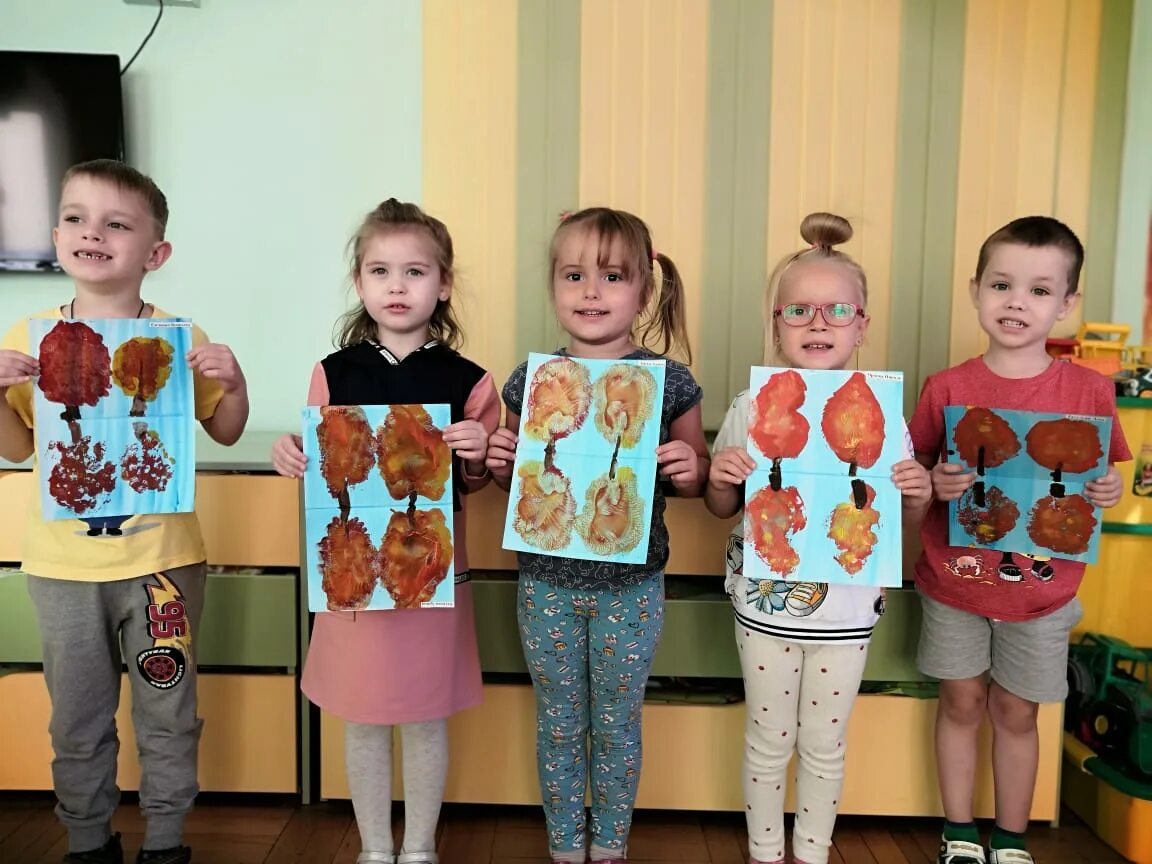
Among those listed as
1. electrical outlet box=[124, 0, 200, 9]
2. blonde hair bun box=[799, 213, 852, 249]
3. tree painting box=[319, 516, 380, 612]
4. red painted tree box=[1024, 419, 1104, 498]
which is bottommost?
tree painting box=[319, 516, 380, 612]

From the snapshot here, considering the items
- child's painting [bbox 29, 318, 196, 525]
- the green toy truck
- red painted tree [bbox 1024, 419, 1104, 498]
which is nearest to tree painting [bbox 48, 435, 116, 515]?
child's painting [bbox 29, 318, 196, 525]

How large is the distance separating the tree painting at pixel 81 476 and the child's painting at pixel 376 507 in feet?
0.97

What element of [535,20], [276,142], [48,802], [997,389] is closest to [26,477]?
[48,802]

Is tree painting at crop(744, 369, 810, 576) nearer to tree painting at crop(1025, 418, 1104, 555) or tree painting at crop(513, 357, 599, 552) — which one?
tree painting at crop(513, 357, 599, 552)

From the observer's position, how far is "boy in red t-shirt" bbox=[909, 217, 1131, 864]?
1.36m

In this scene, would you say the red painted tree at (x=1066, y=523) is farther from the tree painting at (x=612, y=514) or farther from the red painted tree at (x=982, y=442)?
the tree painting at (x=612, y=514)

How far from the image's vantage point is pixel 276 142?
6.83ft

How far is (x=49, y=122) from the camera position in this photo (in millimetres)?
1979

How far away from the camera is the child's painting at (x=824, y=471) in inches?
49.9

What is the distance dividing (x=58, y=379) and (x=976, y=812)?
1.75m

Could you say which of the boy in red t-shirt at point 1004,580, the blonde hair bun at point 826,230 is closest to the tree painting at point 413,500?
the blonde hair bun at point 826,230

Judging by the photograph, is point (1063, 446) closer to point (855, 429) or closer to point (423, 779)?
point (855, 429)

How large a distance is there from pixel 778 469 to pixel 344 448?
66 centimetres

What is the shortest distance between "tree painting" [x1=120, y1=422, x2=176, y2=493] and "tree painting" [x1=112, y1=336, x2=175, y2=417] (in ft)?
0.11
